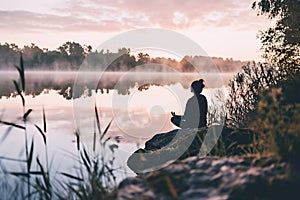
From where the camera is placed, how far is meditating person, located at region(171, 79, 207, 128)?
33.3 feet

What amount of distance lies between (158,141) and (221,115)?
2.85 m

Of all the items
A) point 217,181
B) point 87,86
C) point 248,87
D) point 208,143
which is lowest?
point 208,143

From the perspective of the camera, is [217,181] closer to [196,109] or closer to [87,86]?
[196,109]

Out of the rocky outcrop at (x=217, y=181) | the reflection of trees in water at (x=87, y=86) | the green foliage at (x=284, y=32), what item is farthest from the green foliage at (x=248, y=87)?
the reflection of trees in water at (x=87, y=86)

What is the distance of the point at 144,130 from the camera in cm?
2138

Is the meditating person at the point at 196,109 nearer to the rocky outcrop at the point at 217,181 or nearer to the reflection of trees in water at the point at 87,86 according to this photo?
the rocky outcrop at the point at 217,181

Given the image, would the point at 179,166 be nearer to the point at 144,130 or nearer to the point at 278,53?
the point at 278,53

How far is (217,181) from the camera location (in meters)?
3.23

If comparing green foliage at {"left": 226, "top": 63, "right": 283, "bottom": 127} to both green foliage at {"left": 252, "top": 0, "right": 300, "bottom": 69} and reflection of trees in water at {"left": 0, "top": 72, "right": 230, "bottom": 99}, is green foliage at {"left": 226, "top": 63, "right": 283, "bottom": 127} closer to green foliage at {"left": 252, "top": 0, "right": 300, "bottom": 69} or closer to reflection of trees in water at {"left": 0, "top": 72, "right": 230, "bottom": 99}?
green foliage at {"left": 252, "top": 0, "right": 300, "bottom": 69}

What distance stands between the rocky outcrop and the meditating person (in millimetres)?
6605

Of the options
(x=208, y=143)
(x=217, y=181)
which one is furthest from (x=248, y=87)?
(x=217, y=181)

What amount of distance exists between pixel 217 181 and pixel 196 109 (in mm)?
7002

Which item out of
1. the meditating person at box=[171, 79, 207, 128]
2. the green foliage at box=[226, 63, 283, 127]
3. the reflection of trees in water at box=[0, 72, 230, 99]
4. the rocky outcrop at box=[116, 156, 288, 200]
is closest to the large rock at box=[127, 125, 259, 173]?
the meditating person at box=[171, 79, 207, 128]

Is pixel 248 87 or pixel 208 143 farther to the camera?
pixel 248 87
